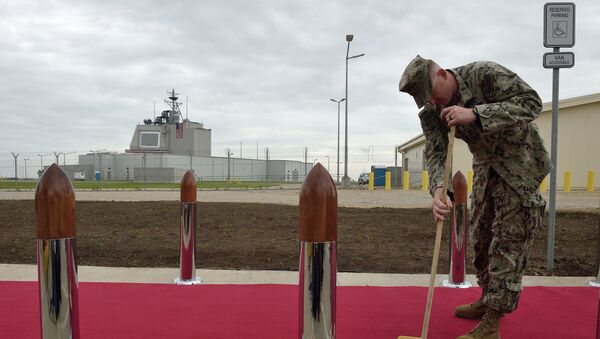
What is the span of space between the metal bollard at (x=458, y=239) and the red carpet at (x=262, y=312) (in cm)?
18

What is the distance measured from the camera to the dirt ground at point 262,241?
16.2ft

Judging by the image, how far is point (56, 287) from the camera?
73.2 inches

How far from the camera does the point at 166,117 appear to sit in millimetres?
58500

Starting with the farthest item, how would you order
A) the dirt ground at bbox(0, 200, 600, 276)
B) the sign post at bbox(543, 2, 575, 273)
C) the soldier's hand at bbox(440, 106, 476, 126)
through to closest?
the dirt ground at bbox(0, 200, 600, 276) < the sign post at bbox(543, 2, 575, 273) < the soldier's hand at bbox(440, 106, 476, 126)

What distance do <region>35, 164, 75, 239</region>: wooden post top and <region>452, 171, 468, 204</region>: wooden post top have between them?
299 centimetres

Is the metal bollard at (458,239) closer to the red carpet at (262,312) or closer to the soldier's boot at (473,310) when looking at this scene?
the red carpet at (262,312)

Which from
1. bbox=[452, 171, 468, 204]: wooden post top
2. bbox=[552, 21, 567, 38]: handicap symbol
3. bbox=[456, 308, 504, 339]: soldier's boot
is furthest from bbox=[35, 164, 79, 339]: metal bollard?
bbox=[552, 21, 567, 38]: handicap symbol

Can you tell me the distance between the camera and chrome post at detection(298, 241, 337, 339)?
174 cm

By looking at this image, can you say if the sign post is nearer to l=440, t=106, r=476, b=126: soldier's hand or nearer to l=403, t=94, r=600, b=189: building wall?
l=440, t=106, r=476, b=126: soldier's hand

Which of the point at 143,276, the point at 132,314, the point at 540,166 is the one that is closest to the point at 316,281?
the point at 540,166

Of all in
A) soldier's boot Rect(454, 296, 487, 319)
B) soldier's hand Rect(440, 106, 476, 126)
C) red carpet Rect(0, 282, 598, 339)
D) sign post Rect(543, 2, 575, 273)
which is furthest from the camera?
sign post Rect(543, 2, 575, 273)

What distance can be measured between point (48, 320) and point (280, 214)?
25.8 feet

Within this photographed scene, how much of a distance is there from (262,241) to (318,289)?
15.3ft

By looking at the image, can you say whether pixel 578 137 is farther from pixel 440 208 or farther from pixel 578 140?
pixel 440 208
